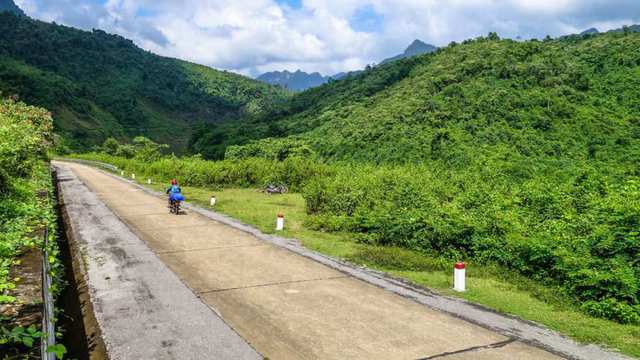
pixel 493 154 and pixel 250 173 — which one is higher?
pixel 493 154

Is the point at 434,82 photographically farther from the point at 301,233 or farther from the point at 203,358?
the point at 203,358

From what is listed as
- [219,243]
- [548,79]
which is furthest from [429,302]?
[548,79]

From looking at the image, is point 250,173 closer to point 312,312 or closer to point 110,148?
point 312,312

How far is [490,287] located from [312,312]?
16.1ft

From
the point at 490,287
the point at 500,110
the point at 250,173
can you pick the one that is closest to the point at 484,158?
the point at 500,110

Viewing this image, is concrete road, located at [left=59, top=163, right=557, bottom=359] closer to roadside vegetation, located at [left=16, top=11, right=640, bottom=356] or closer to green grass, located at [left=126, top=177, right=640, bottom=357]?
green grass, located at [left=126, top=177, right=640, bottom=357]

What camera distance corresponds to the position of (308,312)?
9.30 m

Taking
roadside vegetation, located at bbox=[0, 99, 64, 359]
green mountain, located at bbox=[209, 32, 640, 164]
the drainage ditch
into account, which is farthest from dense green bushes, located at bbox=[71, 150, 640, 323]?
green mountain, located at bbox=[209, 32, 640, 164]

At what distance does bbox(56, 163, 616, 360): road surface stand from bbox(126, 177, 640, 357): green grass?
1375mm

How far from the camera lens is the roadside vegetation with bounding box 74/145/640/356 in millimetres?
9812

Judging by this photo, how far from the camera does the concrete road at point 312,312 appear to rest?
25.0 feet

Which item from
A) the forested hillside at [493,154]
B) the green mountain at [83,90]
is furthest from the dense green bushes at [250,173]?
the green mountain at [83,90]

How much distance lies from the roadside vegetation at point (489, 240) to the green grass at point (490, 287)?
3 cm

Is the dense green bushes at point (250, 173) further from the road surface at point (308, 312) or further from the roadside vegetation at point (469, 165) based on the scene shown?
the road surface at point (308, 312)
